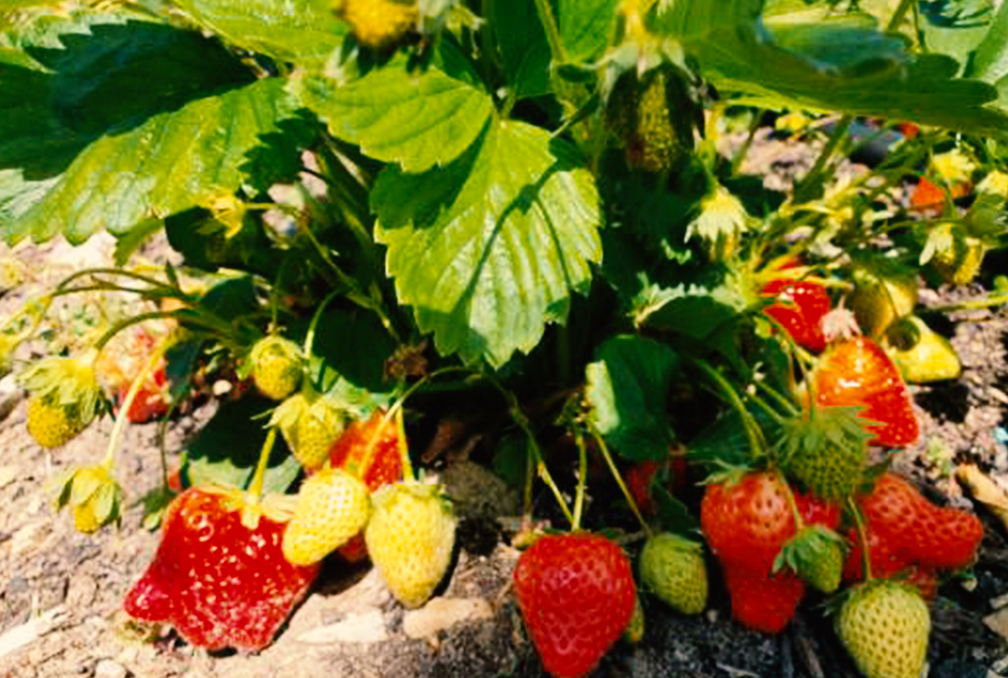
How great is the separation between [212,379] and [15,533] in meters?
0.40

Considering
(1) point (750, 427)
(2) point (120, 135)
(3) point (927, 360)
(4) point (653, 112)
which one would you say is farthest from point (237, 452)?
(3) point (927, 360)

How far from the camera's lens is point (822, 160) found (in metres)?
1.41

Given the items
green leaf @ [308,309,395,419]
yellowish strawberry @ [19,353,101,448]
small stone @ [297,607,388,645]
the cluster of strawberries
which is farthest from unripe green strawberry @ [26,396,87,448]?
small stone @ [297,607,388,645]

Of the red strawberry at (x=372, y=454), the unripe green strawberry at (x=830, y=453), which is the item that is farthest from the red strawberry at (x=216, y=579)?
the unripe green strawberry at (x=830, y=453)

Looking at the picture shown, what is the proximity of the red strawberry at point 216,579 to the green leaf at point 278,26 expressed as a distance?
57cm

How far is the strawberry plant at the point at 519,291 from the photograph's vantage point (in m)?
1.02

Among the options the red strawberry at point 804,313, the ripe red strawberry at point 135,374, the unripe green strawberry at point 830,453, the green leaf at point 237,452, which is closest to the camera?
the unripe green strawberry at point 830,453

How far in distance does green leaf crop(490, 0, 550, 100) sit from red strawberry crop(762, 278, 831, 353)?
589mm

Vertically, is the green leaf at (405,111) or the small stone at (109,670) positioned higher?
the green leaf at (405,111)

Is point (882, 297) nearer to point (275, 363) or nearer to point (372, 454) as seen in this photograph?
point (372, 454)

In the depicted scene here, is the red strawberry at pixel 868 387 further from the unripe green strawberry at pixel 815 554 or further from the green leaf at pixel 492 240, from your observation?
the green leaf at pixel 492 240

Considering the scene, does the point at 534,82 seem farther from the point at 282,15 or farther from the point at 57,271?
the point at 57,271

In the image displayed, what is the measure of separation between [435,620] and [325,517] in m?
0.24

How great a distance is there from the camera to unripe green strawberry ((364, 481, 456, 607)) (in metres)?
1.16
